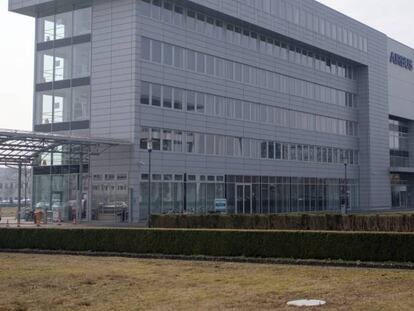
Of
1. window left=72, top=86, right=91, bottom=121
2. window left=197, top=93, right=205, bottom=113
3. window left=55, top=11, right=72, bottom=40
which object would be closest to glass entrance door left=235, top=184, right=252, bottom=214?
window left=197, top=93, right=205, bottom=113

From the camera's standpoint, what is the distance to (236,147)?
173ft

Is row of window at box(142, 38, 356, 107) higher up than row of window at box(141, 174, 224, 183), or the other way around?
row of window at box(142, 38, 356, 107)

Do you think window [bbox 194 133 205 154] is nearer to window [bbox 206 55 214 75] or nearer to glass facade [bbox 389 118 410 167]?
window [bbox 206 55 214 75]

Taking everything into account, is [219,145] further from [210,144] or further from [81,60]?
[81,60]

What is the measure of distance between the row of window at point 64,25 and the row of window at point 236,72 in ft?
17.0

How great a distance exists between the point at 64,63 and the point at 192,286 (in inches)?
1392

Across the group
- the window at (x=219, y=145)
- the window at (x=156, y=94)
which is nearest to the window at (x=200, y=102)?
the window at (x=219, y=145)

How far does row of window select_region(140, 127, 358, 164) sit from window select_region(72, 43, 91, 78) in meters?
6.36

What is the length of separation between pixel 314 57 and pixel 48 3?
28543mm

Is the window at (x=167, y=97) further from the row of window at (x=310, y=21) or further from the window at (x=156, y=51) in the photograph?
the row of window at (x=310, y=21)

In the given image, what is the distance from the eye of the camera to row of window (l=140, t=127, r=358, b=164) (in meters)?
45.1

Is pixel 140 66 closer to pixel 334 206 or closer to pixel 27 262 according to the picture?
pixel 27 262

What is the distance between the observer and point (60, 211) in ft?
142

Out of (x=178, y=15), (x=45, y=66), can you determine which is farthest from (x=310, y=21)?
(x=45, y=66)
